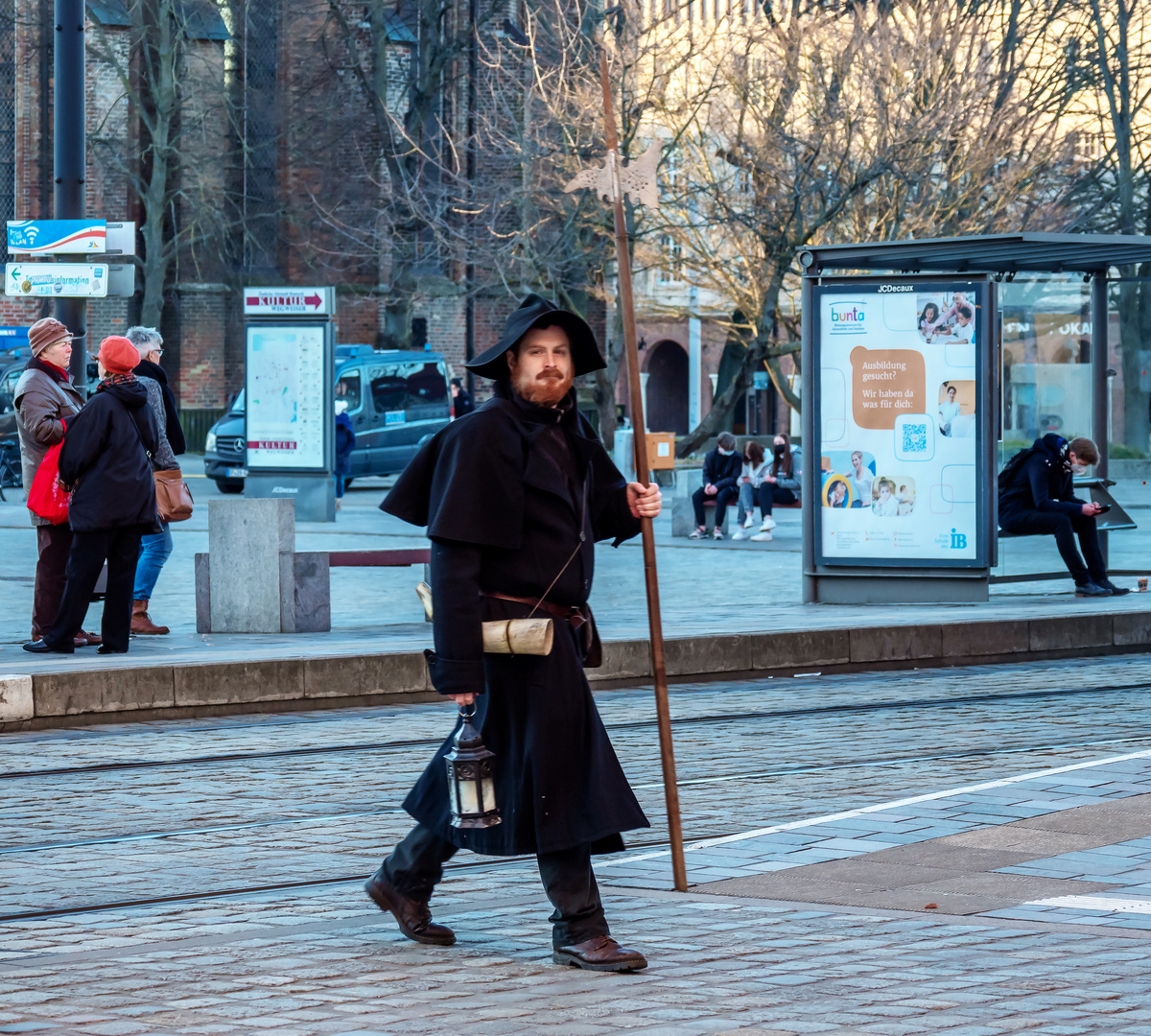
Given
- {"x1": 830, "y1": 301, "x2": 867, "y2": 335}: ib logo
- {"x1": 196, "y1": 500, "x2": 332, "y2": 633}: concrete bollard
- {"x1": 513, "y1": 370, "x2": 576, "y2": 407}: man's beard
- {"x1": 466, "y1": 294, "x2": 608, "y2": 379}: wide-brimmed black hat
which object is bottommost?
{"x1": 196, "y1": 500, "x2": 332, "y2": 633}: concrete bollard

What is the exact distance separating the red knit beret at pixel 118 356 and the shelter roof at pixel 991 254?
5.08 m

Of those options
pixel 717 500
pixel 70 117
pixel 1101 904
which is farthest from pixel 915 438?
pixel 717 500

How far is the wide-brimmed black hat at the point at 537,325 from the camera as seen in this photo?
4.95 m

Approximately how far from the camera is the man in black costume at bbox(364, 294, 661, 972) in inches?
191

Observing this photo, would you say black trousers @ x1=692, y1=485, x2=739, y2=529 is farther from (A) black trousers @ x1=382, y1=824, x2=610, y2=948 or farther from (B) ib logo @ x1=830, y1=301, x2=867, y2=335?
(A) black trousers @ x1=382, y1=824, x2=610, y2=948

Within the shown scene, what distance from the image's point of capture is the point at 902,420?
550 inches

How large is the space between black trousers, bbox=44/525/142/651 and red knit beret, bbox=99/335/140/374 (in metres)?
0.89

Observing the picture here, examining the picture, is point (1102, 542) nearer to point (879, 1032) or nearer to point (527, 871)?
point (527, 871)

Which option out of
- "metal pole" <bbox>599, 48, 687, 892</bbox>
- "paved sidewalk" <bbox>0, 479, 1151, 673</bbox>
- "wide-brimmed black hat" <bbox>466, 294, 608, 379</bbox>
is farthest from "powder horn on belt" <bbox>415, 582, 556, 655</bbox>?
"paved sidewalk" <bbox>0, 479, 1151, 673</bbox>

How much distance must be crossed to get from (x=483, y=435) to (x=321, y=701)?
577 cm

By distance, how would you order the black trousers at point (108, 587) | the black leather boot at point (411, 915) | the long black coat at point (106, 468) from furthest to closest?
the black trousers at point (108, 587) < the long black coat at point (106, 468) < the black leather boot at point (411, 915)

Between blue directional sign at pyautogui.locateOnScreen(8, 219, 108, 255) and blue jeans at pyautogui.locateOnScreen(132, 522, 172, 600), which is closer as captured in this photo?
blue jeans at pyautogui.locateOnScreen(132, 522, 172, 600)

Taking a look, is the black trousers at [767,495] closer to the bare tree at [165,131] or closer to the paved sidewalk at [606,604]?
the paved sidewalk at [606,604]

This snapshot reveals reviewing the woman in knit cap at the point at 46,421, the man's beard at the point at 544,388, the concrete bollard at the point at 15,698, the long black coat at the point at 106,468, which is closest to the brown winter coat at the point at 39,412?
the woman in knit cap at the point at 46,421
